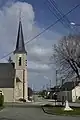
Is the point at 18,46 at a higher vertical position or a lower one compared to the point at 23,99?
higher

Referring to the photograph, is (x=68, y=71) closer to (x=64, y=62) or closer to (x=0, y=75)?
(x=64, y=62)

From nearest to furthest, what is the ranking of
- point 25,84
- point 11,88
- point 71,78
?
point 71,78, point 11,88, point 25,84

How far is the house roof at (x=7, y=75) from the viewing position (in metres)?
81.2

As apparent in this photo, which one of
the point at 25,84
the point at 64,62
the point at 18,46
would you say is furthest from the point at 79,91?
the point at 64,62

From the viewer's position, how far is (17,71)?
8631 centimetres

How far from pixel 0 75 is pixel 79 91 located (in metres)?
26.0

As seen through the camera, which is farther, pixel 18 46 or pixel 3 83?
pixel 18 46

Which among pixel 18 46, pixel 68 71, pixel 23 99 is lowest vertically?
pixel 23 99

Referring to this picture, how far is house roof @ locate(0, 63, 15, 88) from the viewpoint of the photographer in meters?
81.2

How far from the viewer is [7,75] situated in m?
84.8

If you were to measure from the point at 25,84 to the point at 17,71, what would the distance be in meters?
4.58

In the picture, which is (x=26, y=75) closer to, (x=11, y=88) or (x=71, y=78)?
(x=11, y=88)

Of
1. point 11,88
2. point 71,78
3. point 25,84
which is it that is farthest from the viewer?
point 25,84

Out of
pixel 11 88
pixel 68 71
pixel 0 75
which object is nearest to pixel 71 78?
pixel 68 71
